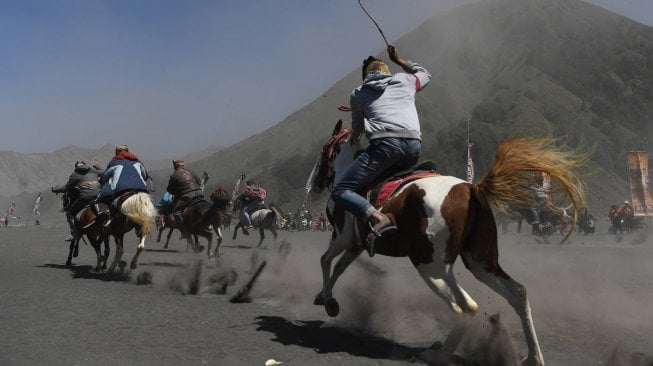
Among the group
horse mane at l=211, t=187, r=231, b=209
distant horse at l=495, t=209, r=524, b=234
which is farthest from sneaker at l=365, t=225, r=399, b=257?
horse mane at l=211, t=187, r=231, b=209

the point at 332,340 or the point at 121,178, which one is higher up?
the point at 121,178

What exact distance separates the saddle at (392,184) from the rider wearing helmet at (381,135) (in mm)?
63

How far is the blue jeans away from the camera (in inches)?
193

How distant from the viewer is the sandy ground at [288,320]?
4.60m

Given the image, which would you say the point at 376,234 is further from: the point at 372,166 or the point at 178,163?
the point at 178,163

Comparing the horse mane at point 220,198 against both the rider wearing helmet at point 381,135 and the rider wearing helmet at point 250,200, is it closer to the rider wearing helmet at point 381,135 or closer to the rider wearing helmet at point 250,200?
the rider wearing helmet at point 250,200

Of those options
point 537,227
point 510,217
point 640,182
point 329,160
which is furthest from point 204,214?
point 640,182

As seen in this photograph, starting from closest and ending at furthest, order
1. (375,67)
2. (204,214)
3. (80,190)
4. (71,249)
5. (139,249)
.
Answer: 1. (375,67)
2. (139,249)
3. (80,190)
4. (71,249)
5. (204,214)

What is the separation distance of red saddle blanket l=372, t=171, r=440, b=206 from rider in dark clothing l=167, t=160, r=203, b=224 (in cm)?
800

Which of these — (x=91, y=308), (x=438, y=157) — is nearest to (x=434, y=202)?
(x=91, y=308)

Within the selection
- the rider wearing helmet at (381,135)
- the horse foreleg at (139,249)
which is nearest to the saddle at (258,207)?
the horse foreleg at (139,249)

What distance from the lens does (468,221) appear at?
4461 mm

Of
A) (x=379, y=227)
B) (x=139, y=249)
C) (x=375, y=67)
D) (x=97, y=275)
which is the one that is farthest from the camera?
(x=139, y=249)

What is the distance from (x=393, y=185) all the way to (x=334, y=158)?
4.11 ft
